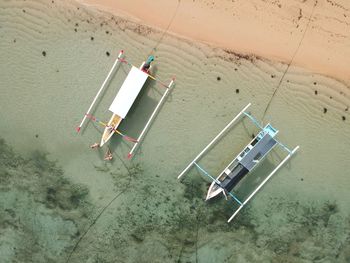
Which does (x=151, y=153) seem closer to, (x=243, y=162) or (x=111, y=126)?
(x=111, y=126)

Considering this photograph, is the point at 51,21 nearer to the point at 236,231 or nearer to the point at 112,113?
the point at 112,113

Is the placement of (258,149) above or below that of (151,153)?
above

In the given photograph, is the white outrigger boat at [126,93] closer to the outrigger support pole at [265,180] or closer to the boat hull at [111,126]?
the boat hull at [111,126]

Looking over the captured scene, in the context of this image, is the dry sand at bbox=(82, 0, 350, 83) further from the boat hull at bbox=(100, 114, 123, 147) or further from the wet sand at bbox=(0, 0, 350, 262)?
the boat hull at bbox=(100, 114, 123, 147)

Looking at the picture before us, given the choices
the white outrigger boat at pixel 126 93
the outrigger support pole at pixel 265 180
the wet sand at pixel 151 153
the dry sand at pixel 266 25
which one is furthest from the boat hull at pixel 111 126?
the outrigger support pole at pixel 265 180

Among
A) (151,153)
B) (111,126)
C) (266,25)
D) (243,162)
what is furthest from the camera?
(151,153)

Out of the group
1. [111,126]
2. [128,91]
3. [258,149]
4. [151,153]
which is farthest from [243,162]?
[111,126]

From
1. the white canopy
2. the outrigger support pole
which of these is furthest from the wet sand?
the white canopy
